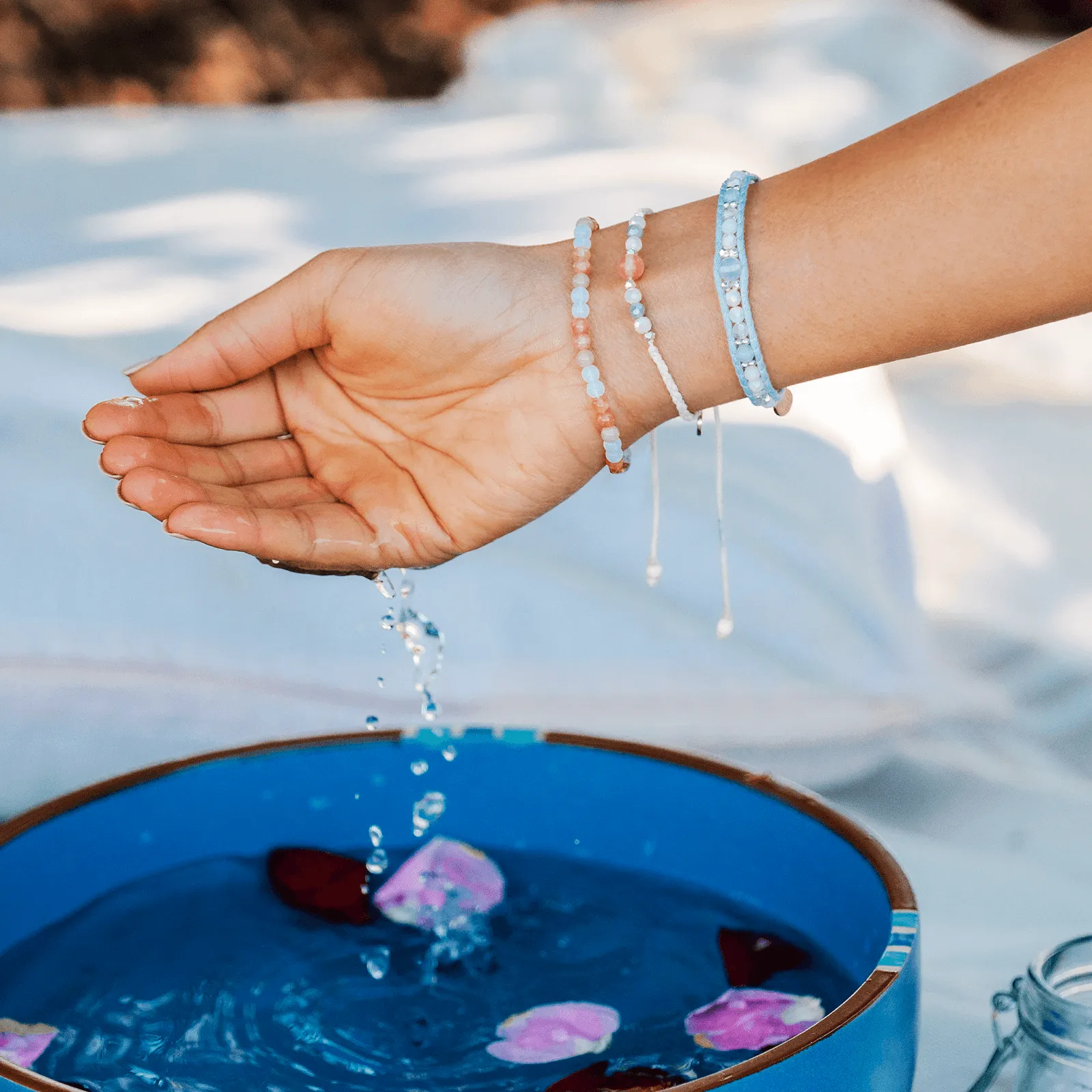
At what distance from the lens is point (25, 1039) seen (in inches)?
27.3

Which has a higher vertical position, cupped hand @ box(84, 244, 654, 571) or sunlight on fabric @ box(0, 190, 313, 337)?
sunlight on fabric @ box(0, 190, 313, 337)

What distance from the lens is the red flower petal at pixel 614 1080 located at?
2.07 ft

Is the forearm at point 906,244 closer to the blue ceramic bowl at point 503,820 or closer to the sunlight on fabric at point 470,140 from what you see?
the blue ceramic bowl at point 503,820

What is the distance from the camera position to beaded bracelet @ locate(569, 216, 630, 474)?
2.88 feet

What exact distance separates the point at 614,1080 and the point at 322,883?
29 centimetres

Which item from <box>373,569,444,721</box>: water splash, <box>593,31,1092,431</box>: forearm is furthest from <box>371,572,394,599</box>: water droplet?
<box>593,31,1092,431</box>: forearm

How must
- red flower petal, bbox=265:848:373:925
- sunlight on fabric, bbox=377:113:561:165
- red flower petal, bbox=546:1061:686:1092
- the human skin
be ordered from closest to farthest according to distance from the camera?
red flower petal, bbox=546:1061:686:1092
the human skin
red flower petal, bbox=265:848:373:925
sunlight on fabric, bbox=377:113:561:165

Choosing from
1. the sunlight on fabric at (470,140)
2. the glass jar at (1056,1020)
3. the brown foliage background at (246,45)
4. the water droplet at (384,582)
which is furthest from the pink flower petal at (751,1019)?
the brown foliage background at (246,45)

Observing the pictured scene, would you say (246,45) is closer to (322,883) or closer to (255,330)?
(255,330)

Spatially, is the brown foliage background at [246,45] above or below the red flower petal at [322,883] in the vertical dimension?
above

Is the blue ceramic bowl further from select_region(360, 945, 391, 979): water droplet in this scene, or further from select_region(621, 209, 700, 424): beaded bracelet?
select_region(621, 209, 700, 424): beaded bracelet

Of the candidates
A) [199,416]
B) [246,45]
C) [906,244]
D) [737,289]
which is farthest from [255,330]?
[246,45]

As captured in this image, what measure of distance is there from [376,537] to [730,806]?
0.30 metres

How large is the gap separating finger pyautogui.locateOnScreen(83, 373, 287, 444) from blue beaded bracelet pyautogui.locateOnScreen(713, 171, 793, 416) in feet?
1.16
